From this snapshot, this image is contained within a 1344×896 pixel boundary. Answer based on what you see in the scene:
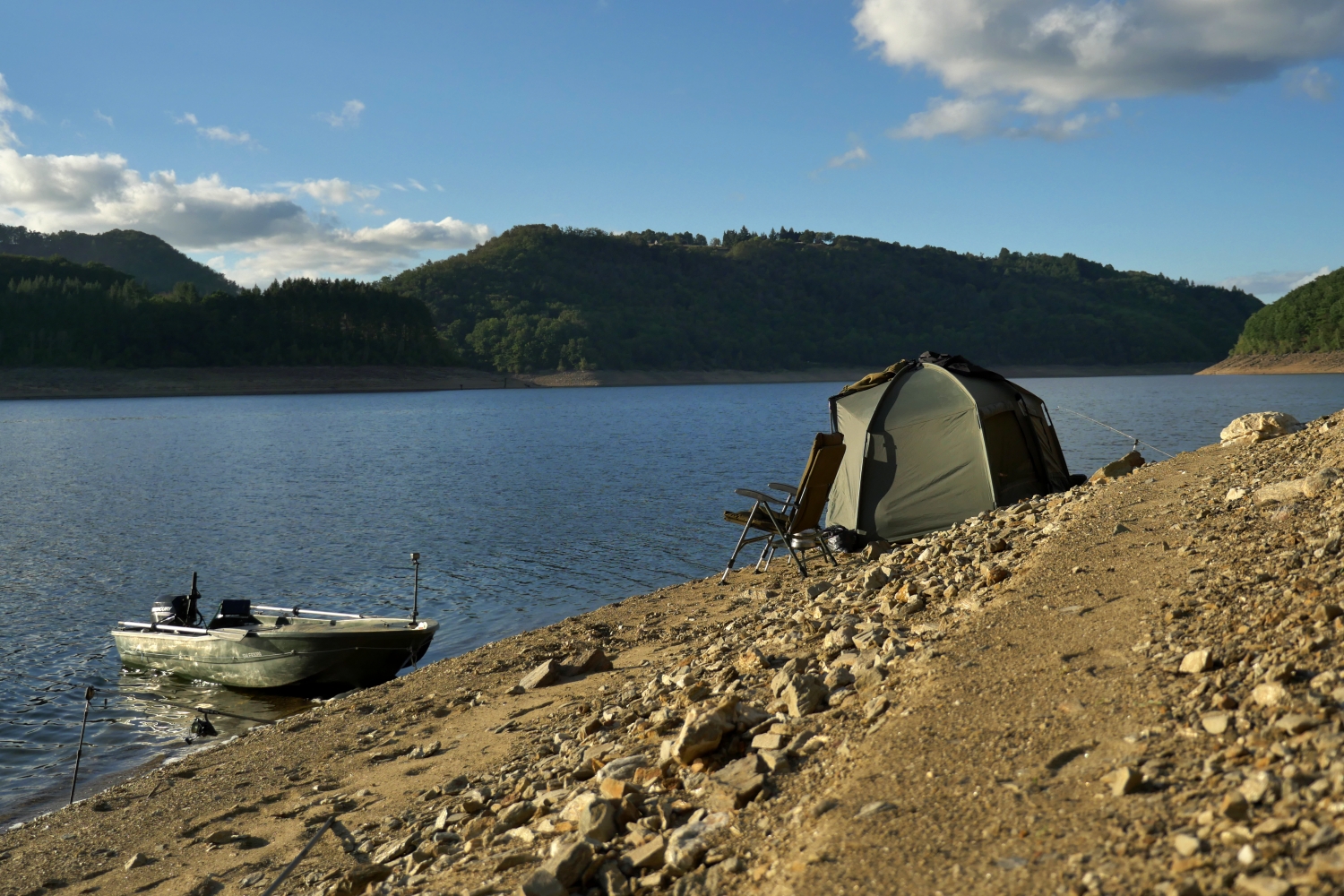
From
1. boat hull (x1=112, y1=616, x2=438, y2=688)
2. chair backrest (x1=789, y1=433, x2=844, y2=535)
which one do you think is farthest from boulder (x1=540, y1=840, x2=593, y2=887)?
chair backrest (x1=789, y1=433, x2=844, y2=535)

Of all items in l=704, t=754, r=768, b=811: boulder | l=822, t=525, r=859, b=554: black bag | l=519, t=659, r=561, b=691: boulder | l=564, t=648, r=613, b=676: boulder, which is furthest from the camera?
l=822, t=525, r=859, b=554: black bag

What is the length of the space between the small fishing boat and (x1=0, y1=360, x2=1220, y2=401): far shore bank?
105 meters

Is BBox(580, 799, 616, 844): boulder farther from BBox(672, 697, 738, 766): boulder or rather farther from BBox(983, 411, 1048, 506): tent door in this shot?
BBox(983, 411, 1048, 506): tent door

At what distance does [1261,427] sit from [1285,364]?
130869 mm

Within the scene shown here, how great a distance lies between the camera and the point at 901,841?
10.6 feet

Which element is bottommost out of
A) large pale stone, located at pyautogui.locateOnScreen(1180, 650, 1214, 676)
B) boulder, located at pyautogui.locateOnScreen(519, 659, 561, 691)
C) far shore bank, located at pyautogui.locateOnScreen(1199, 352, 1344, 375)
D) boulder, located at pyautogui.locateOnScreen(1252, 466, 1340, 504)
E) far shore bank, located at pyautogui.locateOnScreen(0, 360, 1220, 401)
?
boulder, located at pyautogui.locateOnScreen(519, 659, 561, 691)

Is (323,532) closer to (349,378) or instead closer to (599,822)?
(599,822)

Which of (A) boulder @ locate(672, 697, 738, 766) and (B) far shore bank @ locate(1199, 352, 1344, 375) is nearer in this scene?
(A) boulder @ locate(672, 697, 738, 766)

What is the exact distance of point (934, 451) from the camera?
471 inches

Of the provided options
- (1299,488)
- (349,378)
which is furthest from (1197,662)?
(349,378)

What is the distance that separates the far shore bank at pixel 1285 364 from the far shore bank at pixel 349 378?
186 cm

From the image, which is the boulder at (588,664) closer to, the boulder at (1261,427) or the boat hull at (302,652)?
the boat hull at (302,652)

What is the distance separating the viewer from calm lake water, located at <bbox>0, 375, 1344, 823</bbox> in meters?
10.3

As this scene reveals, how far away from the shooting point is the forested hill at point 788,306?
143 m
